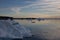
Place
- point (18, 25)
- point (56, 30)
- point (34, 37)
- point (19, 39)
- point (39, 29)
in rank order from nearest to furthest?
point (19, 39)
point (18, 25)
point (34, 37)
point (39, 29)
point (56, 30)

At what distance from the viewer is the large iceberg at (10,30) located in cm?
564

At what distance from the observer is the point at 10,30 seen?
228 inches

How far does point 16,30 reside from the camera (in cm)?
577

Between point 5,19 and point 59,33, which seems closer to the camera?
point 5,19

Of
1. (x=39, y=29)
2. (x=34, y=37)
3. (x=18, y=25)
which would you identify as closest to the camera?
(x=18, y=25)

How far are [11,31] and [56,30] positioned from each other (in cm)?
269

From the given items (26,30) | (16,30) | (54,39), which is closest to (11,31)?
(16,30)

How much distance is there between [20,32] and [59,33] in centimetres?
221

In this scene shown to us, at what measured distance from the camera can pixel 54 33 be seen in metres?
7.68

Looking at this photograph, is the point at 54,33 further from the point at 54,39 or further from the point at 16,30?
the point at 16,30

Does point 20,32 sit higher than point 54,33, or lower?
higher

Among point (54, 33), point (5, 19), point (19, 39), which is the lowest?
point (54, 33)

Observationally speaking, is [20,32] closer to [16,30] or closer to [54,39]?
[16,30]

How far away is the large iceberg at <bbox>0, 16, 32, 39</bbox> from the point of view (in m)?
5.64
